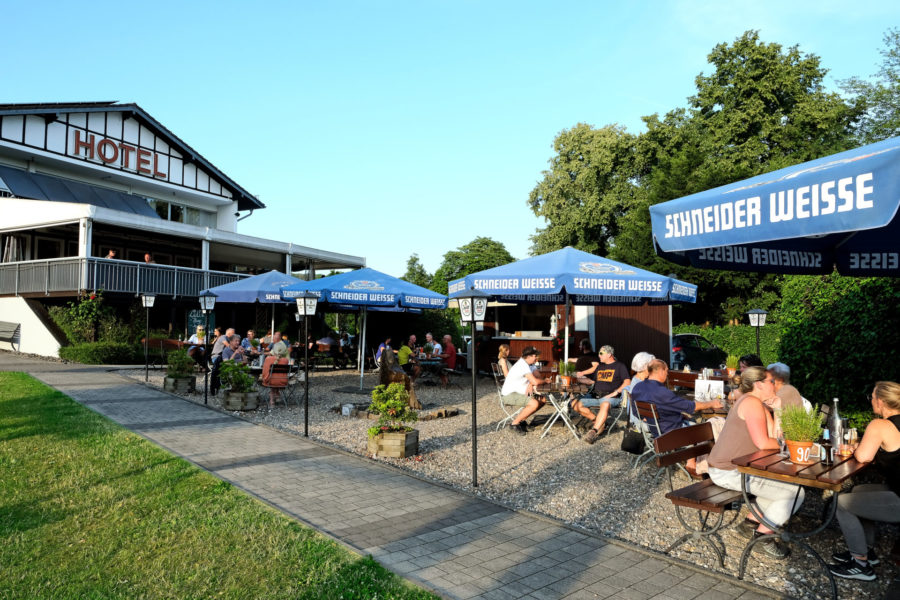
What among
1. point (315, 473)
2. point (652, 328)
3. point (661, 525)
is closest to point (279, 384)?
→ point (315, 473)

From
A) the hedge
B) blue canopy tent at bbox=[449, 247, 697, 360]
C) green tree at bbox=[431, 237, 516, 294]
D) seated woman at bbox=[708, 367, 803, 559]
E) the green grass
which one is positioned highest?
green tree at bbox=[431, 237, 516, 294]

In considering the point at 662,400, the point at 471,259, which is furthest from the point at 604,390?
the point at 471,259

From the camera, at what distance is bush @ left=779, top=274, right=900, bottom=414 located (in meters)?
6.22

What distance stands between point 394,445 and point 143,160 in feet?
85.0

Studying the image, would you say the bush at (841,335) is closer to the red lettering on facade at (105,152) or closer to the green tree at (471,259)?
the red lettering on facade at (105,152)

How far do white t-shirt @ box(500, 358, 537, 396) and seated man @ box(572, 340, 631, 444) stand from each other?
78 cm

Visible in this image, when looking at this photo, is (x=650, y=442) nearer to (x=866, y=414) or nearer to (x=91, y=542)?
(x=866, y=414)

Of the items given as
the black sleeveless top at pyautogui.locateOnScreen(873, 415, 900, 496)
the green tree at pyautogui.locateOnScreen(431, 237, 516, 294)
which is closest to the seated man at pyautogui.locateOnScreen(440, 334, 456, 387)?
the black sleeveless top at pyautogui.locateOnScreen(873, 415, 900, 496)

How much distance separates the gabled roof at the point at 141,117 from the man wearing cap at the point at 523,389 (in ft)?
75.6

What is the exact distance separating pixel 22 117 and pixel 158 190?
6.65m

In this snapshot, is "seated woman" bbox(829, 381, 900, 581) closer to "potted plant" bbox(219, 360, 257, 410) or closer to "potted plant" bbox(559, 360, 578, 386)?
"potted plant" bbox(559, 360, 578, 386)

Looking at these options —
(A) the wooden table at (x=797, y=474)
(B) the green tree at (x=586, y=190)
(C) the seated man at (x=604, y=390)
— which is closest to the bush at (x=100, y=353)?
(C) the seated man at (x=604, y=390)

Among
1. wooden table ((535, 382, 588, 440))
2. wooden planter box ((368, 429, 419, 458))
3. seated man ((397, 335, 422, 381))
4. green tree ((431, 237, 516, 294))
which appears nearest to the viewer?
wooden planter box ((368, 429, 419, 458))

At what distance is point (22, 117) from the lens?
875 inches
